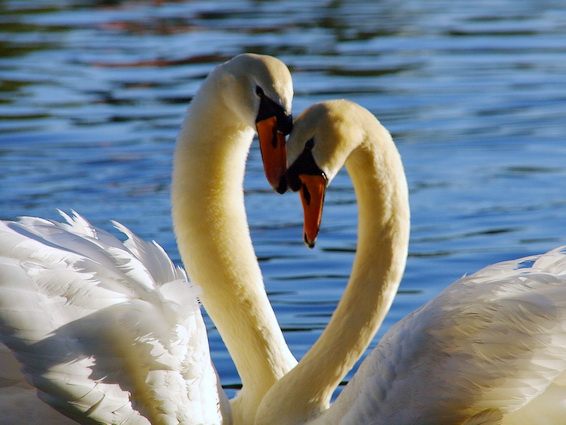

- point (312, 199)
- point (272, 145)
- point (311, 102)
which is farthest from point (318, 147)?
point (311, 102)

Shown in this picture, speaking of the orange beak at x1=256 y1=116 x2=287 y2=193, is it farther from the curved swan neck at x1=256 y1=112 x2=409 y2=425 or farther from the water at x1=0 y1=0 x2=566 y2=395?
the water at x1=0 y1=0 x2=566 y2=395

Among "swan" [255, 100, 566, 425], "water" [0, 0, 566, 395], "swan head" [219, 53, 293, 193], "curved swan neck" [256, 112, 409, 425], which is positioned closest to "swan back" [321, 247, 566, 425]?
"swan" [255, 100, 566, 425]

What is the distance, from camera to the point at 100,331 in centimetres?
385

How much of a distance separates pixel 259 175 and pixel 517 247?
9.10 ft

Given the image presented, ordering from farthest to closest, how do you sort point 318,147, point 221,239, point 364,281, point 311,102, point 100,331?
point 311,102, point 221,239, point 364,281, point 318,147, point 100,331

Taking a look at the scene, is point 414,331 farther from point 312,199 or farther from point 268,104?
point 268,104

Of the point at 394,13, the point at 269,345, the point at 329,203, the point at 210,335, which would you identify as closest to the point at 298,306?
the point at 210,335

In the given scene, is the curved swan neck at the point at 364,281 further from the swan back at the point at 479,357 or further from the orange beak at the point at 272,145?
the swan back at the point at 479,357

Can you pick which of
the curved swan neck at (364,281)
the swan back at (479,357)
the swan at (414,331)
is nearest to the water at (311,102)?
the curved swan neck at (364,281)

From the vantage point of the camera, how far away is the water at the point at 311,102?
7389mm

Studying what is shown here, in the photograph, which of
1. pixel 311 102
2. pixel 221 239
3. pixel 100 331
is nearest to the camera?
pixel 100 331

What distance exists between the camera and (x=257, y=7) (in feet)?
61.8

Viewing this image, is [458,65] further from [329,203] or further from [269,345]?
[269,345]

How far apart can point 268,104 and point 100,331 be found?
1153 millimetres
